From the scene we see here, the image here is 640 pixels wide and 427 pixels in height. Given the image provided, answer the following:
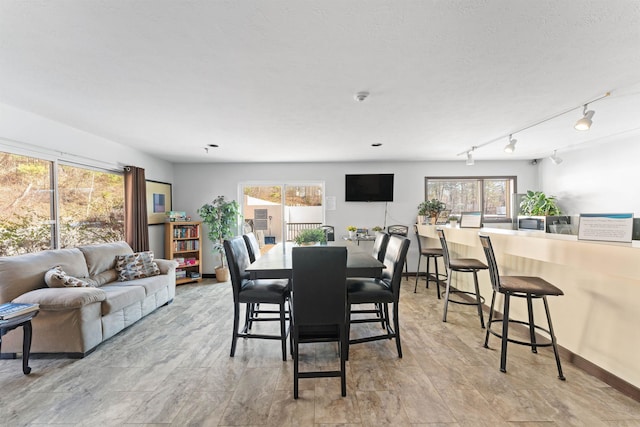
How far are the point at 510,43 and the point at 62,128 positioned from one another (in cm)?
449

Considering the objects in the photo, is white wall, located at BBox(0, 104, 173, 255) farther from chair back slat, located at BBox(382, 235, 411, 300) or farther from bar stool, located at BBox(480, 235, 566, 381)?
bar stool, located at BBox(480, 235, 566, 381)

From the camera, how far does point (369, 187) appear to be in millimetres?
5762

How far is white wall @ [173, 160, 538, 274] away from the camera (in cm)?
580

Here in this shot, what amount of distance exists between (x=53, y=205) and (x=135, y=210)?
1.15 m

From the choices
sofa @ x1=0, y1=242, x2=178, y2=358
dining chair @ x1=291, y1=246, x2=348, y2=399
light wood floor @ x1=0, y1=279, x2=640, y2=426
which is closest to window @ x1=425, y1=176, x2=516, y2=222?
light wood floor @ x1=0, y1=279, x2=640, y2=426

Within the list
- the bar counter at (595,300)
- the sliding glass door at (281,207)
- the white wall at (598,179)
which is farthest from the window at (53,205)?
the white wall at (598,179)

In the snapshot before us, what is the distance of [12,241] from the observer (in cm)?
290

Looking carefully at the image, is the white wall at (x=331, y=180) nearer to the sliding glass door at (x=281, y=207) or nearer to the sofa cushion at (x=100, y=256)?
the sliding glass door at (x=281, y=207)

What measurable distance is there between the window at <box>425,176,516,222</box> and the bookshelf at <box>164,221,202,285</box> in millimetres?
4629

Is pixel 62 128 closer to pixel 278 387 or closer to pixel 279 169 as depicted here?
pixel 279 169

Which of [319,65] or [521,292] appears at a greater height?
[319,65]

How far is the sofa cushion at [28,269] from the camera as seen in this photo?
2541 mm

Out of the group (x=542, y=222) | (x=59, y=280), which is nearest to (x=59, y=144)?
(x=59, y=280)

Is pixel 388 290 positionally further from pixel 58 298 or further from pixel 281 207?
pixel 281 207
